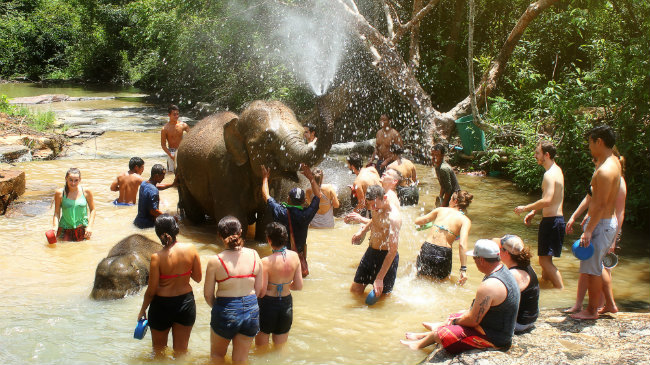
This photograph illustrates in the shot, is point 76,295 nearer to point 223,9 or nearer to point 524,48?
point 524,48

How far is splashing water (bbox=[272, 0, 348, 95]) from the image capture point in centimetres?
1686

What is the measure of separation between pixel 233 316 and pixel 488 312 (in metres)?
2.07

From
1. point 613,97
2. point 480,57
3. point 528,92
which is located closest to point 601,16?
point 528,92

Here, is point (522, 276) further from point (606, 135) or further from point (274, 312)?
point (274, 312)

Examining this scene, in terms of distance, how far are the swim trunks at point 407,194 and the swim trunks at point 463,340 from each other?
5508 mm

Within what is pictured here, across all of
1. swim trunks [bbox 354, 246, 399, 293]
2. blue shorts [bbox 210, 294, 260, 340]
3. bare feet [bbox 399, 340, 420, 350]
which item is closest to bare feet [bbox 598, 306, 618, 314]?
bare feet [bbox 399, 340, 420, 350]

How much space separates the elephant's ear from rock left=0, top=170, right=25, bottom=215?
4.14 m

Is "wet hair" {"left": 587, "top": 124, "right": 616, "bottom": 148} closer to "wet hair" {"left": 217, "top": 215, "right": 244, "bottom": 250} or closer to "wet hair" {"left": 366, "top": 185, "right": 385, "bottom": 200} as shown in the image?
"wet hair" {"left": 366, "top": 185, "right": 385, "bottom": 200}

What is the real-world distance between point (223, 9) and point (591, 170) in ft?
43.7

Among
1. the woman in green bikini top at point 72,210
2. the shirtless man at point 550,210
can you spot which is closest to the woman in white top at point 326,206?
the shirtless man at point 550,210

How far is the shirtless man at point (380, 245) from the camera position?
612 cm

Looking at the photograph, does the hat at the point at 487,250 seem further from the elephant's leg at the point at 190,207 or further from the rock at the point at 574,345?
the elephant's leg at the point at 190,207

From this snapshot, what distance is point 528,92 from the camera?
48.7 ft

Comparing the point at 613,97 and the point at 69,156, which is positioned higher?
the point at 613,97
